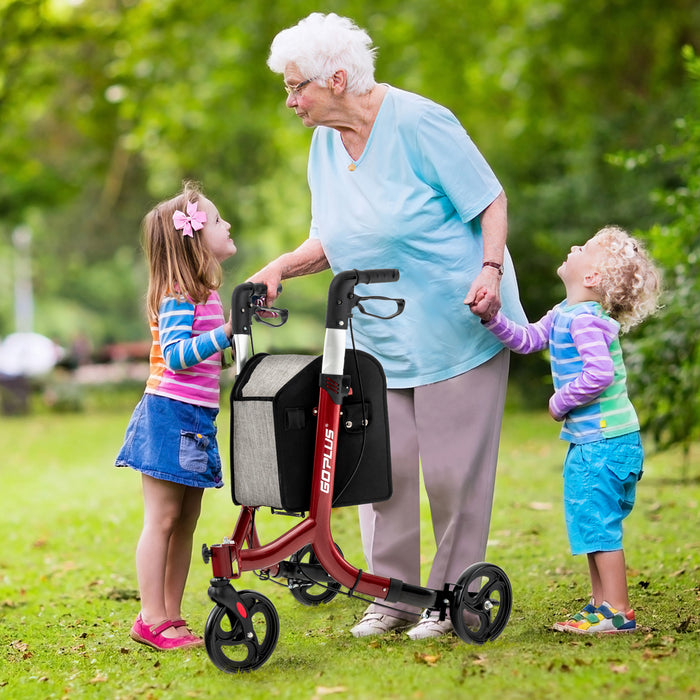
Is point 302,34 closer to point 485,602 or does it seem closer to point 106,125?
point 485,602

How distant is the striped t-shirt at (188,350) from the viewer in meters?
3.98

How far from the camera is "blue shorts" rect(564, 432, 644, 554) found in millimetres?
3984

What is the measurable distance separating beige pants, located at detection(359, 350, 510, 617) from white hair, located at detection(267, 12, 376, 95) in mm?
1163

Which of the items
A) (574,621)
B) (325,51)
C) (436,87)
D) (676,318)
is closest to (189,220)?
(325,51)

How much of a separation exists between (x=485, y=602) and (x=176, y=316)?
59.4 inches

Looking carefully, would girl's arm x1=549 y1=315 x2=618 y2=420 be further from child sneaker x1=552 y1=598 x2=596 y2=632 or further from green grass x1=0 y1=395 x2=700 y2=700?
green grass x1=0 y1=395 x2=700 y2=700

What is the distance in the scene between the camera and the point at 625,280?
4031 mm

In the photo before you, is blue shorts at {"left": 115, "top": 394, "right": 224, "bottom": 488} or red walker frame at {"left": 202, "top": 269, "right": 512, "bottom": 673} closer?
red walker frame at {"left": 202, "top": 269, "right": 512, "bottom": 673}

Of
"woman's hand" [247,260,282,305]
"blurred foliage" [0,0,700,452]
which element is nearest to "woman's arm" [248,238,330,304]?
"woman's hand" [247,260,282,305]

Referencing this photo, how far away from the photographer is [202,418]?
4.22 m

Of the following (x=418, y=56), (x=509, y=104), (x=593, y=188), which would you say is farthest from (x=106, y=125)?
(x=593, y=188)

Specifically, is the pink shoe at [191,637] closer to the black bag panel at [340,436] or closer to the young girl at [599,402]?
the black bag panel at [340,436]

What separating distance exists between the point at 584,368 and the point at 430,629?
1.10 m

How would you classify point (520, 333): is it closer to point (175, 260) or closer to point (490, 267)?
point (490, 267)
